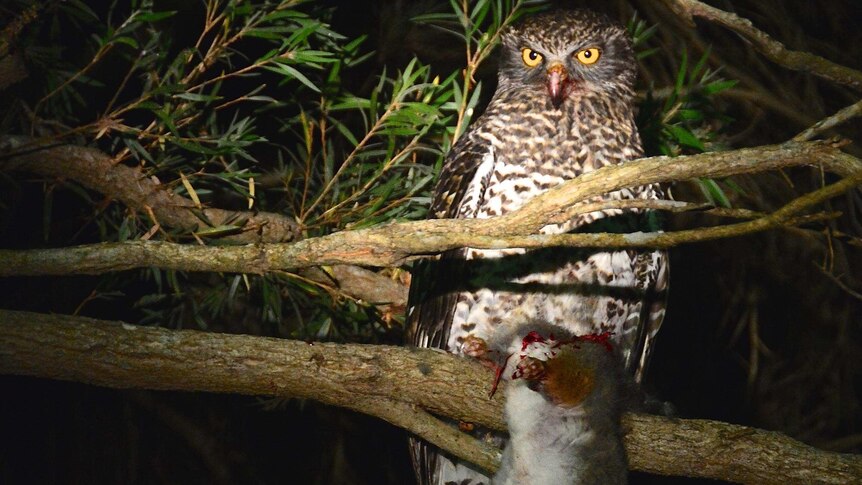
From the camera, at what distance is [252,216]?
237 centimetres

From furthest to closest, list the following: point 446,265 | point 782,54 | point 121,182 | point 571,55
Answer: point 571,55
point 446,265
point 121,182
point 782,54

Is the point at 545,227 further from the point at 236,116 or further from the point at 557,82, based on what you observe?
the point at 236,116

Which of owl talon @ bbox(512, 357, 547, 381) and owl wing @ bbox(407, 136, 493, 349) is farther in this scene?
owl wing @ bbox(407, 136, 493, 349)

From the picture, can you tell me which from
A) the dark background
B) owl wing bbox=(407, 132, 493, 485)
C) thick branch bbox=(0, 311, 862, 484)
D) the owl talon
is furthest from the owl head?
thick branch bbox=(0, 311, 862, 484)

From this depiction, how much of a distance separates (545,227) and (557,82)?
1.36ft

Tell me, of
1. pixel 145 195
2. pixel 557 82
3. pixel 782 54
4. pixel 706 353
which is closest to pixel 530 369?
pixel 782 54

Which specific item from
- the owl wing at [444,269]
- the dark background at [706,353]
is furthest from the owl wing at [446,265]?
the dark background at [706,353]

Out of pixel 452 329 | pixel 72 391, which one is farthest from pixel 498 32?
pixel 72 391

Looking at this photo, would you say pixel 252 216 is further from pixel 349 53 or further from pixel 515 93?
pixel 515 93

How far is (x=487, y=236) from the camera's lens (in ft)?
4.44

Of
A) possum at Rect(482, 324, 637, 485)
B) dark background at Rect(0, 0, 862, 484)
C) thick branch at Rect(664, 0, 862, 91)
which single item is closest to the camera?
thick branch at Rect(664, 0, 862, 91)

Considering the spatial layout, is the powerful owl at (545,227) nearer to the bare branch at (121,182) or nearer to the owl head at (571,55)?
the owl head at (571,55)

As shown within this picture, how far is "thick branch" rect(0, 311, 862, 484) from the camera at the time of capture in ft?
4.74

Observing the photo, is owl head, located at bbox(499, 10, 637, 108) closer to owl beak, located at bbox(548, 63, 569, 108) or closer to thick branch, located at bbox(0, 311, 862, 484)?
owl beak, located at bbox(548, 63, 569, 108)
